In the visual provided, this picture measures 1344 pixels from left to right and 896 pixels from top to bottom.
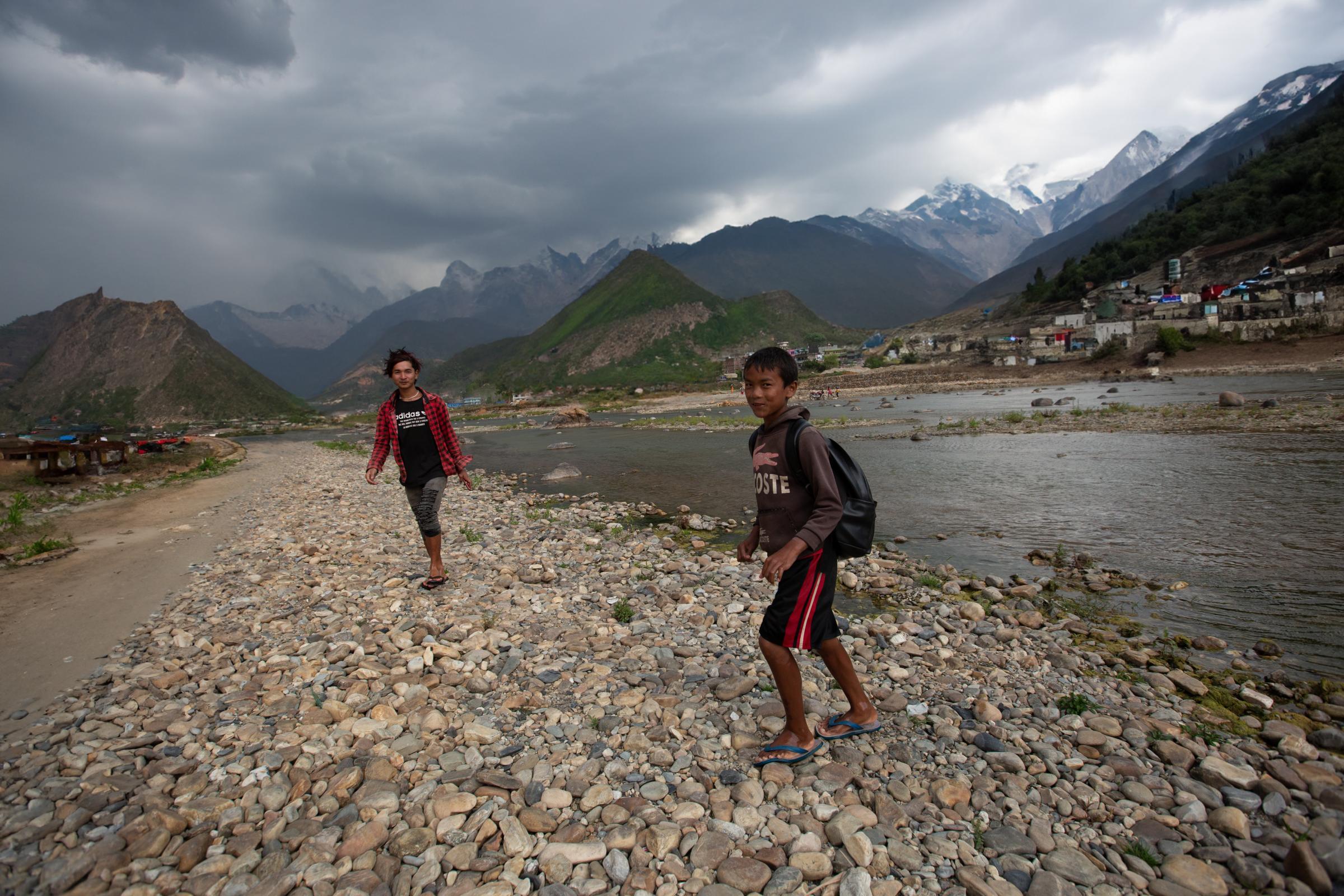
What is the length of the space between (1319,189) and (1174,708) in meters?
124

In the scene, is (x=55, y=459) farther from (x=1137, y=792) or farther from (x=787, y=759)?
(x=1137, y=792)

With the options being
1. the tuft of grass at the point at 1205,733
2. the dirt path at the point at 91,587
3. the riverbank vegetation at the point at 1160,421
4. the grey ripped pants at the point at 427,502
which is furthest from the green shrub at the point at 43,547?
the riverbank vegetation at the point at 1160,421

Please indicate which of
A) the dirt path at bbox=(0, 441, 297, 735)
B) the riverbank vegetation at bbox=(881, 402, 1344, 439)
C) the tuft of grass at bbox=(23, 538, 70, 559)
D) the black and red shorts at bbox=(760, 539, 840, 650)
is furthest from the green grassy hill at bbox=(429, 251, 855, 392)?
the black and red shorts at bbox=(760, 539, 840, 650)

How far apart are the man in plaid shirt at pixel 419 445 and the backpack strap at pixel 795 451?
5.03m

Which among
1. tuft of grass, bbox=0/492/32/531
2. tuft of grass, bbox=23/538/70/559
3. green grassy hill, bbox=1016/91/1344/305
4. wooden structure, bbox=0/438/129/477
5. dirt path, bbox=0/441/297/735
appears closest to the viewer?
dirt path, bbox=0/441/297/735

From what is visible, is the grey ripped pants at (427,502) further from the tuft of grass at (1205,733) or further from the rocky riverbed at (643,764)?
the tuft of grass at (1205,733)

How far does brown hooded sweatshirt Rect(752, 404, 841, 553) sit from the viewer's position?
349cm

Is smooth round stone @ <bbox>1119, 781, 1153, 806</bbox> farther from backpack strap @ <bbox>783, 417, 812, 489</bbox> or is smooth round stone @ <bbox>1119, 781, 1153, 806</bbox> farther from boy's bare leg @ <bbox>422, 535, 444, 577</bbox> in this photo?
boy's bare leg @ <bbox>422, 535, 444, 577</bbox>

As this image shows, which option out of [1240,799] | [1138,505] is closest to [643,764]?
[1240,799]

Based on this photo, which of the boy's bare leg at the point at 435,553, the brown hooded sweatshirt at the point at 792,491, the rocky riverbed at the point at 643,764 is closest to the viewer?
the rocky riverbed at the point at 643,764

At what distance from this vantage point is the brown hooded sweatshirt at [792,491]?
349 cm

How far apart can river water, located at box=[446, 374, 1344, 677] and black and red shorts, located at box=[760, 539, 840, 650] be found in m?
5.39

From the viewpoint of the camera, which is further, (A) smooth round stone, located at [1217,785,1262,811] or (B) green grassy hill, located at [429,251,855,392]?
(B) green grassy hill, located at [429,251,855,392]

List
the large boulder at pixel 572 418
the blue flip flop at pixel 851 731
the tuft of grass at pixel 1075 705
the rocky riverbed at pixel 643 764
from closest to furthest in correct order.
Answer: the rocky riverbed at pixel 643 764 < the blue flip flop at pixel 851 731 < the tuft of grass at pixel 1075 705 < the large boulder at pixel 572 418
